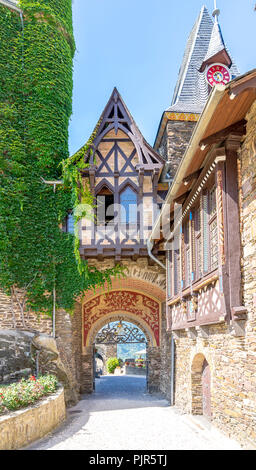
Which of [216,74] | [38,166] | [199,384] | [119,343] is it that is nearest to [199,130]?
[199,384]

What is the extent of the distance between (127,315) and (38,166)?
20.4ft

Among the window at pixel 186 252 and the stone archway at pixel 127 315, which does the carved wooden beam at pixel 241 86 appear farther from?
the stone archway at pixel 127 315

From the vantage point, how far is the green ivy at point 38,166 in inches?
491

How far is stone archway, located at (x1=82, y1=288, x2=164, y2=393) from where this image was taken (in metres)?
15.2

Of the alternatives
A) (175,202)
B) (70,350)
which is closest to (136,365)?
(70,350)

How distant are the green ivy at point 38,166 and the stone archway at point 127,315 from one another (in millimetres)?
2450

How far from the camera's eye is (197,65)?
53.5 ft

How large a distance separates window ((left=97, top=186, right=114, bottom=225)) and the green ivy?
53cm

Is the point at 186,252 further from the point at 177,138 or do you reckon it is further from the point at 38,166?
the point at 177,138

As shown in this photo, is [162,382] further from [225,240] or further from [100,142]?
[225,240]

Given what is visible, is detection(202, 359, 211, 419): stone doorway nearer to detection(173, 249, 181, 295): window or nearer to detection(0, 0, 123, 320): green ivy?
detection(173, 249, 181, 295): window

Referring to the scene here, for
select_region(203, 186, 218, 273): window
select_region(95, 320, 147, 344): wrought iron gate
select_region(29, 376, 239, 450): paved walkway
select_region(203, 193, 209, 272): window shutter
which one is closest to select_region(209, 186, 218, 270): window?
select_region(203, 186, 218, 273): window

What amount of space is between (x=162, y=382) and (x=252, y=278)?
9.98 metres

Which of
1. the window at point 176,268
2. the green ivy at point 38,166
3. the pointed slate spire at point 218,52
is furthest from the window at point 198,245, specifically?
the pointed slate spire at point 218,52
